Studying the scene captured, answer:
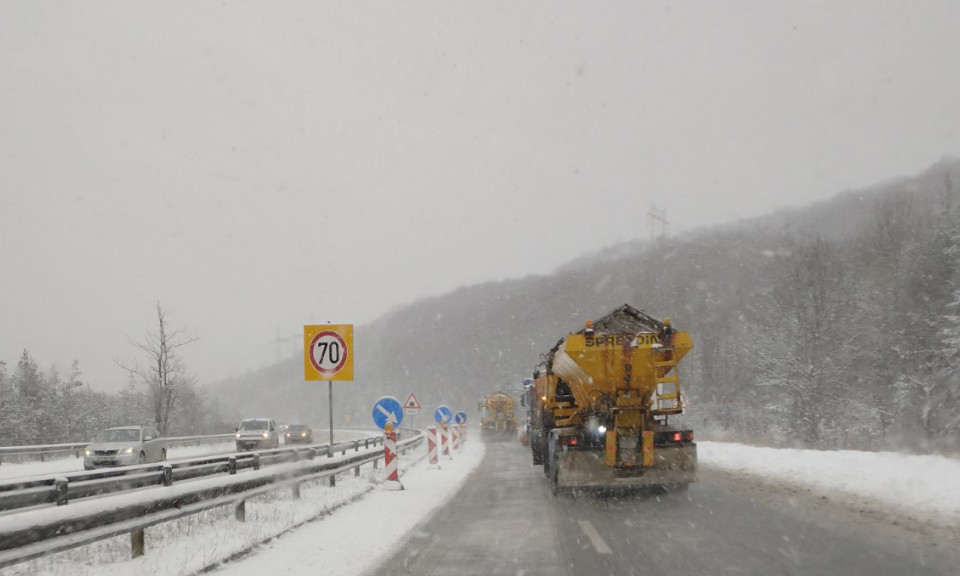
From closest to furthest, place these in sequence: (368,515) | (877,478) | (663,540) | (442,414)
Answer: (663,540), (368,515), (877,478), (442,414)

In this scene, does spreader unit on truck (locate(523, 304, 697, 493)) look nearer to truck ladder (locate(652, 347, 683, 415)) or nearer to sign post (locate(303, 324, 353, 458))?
truck ladder (locate(652, 347, 683, 415))

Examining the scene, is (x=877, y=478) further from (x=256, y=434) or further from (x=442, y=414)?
(x=256, y=434)

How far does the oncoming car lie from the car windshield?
9.23m

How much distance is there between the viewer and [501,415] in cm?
5194

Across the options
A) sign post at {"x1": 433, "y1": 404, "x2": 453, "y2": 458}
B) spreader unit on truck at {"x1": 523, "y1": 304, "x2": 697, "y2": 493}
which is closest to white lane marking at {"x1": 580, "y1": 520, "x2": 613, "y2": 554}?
spreader unit on truck at {"x1": 523, "y1": 304, "x2": 697, "y2": 493}

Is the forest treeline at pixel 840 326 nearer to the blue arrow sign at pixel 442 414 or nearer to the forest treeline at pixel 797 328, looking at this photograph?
the forest treeline at pixel 797 328

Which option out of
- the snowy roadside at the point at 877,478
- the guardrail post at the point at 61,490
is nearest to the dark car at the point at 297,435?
the snowy roadside at the point at 877,478

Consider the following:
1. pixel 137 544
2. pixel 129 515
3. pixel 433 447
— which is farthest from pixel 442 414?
pixel 129 515

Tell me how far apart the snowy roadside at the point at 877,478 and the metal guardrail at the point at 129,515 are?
8.99 metres

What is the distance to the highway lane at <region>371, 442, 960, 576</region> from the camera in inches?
278

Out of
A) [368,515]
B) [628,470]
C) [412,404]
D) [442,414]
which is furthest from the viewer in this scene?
[442,414]

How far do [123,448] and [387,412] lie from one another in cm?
1258

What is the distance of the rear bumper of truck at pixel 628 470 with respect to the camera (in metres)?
12.8

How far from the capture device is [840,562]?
22.9 feet
